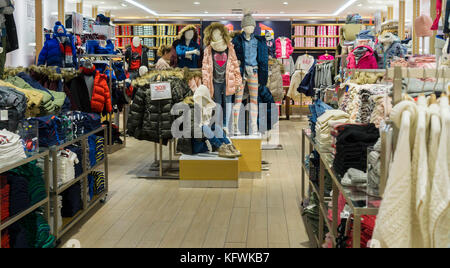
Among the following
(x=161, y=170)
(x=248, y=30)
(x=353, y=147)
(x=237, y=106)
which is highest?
(x=248, y=30)

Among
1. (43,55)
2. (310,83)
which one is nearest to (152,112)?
(43,55)

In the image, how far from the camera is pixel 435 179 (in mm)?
1742

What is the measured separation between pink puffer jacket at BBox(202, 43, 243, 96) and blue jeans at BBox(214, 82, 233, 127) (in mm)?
100

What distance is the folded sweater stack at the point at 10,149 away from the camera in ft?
9.89

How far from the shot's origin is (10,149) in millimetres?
3080

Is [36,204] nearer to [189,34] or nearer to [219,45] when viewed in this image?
[219,45]

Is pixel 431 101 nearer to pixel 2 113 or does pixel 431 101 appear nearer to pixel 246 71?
pixel 2 113

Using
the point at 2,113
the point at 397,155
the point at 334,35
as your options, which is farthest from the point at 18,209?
the point at 334,35

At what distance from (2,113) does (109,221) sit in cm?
157

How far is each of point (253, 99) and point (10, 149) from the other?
449cm

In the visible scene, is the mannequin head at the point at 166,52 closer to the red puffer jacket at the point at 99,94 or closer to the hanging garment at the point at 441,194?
the red puffer jacket at the point at 99,94

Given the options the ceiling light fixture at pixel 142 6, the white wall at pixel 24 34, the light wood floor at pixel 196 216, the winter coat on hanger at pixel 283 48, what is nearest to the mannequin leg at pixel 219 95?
the light wood floor at pixel 196 216

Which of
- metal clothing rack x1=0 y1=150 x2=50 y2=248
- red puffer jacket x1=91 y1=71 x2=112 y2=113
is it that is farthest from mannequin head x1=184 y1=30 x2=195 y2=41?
metal clothing rack x1=0 y1=150 x2=50 y2=248
